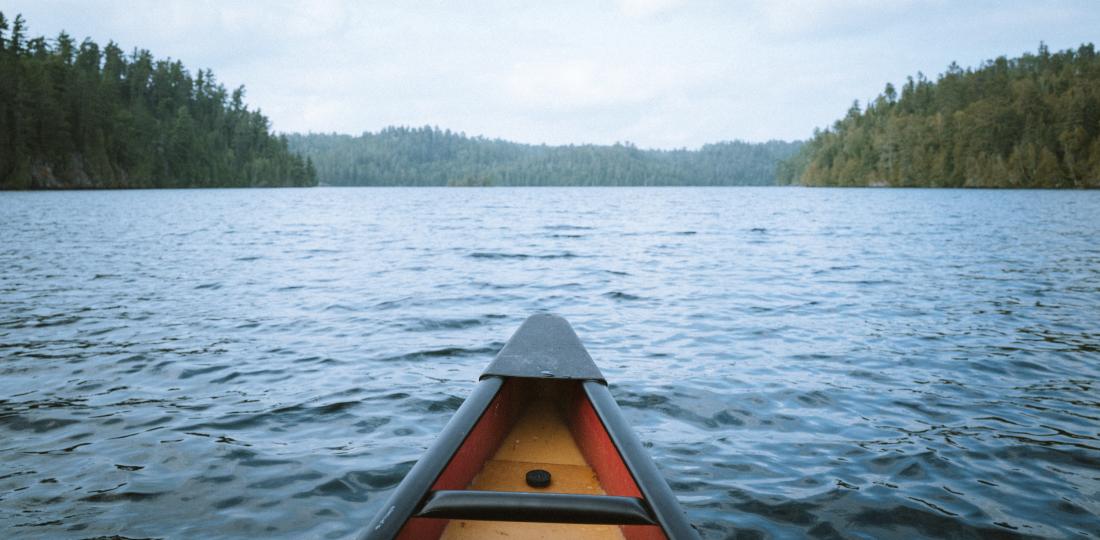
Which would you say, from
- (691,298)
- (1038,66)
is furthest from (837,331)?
(1038,66)

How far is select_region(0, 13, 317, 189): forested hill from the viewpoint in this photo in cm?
8662

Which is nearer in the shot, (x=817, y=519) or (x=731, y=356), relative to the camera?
(x=817, y=519)

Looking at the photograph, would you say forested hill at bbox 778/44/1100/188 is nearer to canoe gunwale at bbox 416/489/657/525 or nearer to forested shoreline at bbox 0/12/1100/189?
forested shoreline at bbox 0/12/1100/189

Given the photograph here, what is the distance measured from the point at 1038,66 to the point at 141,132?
207175 millimetres

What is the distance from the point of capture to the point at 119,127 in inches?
4028

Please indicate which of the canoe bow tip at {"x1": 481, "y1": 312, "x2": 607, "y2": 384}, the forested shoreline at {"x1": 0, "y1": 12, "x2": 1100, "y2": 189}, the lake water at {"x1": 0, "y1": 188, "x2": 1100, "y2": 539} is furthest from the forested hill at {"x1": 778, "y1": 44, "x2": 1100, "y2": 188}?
the canoe bow tip at {"x1": 481, "y1": 312, "x2": 607, "y2": 384}

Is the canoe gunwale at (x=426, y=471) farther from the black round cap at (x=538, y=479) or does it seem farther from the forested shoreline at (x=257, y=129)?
the forested shoreline at (x=257, y=129)

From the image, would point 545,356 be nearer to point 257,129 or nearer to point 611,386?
point 611,386

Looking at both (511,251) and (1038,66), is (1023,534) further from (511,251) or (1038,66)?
(1038,66)

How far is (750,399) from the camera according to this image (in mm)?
6859

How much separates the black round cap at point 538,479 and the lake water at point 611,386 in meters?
1.31

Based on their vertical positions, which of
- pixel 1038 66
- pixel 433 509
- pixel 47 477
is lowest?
pixel 47 477

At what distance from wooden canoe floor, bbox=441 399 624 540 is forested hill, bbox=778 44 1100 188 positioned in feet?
430

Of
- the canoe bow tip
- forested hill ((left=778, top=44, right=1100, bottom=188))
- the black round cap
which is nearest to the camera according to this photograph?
the black round cap
